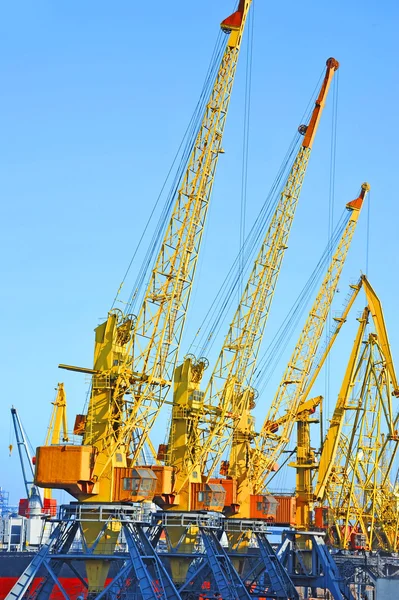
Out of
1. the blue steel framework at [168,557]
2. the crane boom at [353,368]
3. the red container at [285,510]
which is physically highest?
the crane boom at [353,368]

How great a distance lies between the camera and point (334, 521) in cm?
8694

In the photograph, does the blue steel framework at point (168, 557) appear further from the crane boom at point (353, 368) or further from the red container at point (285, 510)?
the crane boom at point (353, 368)

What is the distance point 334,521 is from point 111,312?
121ft

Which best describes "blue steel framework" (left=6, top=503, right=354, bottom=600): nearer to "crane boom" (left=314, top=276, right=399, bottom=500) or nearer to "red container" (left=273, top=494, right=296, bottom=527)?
"red container" (left=273, top=494, right=296, bottom=527)

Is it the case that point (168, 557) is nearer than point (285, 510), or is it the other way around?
point (168, 557)

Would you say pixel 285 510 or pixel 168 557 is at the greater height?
pixel 285 510

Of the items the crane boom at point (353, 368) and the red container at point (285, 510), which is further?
the crane boom at point (353, 368)

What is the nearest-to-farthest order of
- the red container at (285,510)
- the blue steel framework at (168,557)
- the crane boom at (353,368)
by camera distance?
the blue steel framework at (168,557) → the red container at (285,510) → the crane boom at (353,368)

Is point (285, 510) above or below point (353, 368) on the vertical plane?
below

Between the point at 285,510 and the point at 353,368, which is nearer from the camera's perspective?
the point at 285,510

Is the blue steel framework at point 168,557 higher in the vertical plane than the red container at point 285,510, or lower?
lower

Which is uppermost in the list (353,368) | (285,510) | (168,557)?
(353,368)

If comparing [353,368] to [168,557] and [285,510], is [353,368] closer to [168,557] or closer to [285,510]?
[285,510]

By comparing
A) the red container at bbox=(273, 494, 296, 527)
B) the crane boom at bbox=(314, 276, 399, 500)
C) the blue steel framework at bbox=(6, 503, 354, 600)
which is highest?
the crane boom at bbox=(314, 276, 399, 500)
